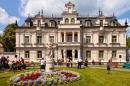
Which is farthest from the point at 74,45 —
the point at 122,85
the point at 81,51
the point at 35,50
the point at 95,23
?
the point at 122,85

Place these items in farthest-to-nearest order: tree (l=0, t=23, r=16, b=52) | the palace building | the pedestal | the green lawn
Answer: tree (l=0, t=23, r=16, b=52) → the palace building → the pedestal → the green lawn

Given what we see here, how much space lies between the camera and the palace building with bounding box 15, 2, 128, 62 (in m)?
30.5

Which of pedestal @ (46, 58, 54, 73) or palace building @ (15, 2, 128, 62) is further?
palace building @ (15, 2, 128, 62)

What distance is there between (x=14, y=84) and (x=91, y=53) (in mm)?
25021

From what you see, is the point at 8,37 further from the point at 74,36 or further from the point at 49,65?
the point at 49,65

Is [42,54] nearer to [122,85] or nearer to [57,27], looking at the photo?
[57,27]

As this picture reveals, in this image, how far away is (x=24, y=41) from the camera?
32.4 metres

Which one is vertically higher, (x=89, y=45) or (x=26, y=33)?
(x=26, y=33)

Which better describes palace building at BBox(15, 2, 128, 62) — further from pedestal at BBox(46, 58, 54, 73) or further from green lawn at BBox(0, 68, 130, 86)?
green lawn at BBox(0, 68, 130, 86)

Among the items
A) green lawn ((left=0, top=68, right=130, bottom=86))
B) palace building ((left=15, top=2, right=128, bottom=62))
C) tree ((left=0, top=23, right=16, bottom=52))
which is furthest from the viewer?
tree ((left=0, top=23, right=16, bottom=52))

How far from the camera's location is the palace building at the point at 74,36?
30.5 metres

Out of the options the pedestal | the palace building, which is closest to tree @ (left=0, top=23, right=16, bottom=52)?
the palace building

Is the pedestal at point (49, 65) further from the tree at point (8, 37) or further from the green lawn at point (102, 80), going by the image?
the tree at point (8, 37)

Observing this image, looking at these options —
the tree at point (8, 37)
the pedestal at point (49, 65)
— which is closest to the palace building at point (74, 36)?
the tree at point (8, 37)
